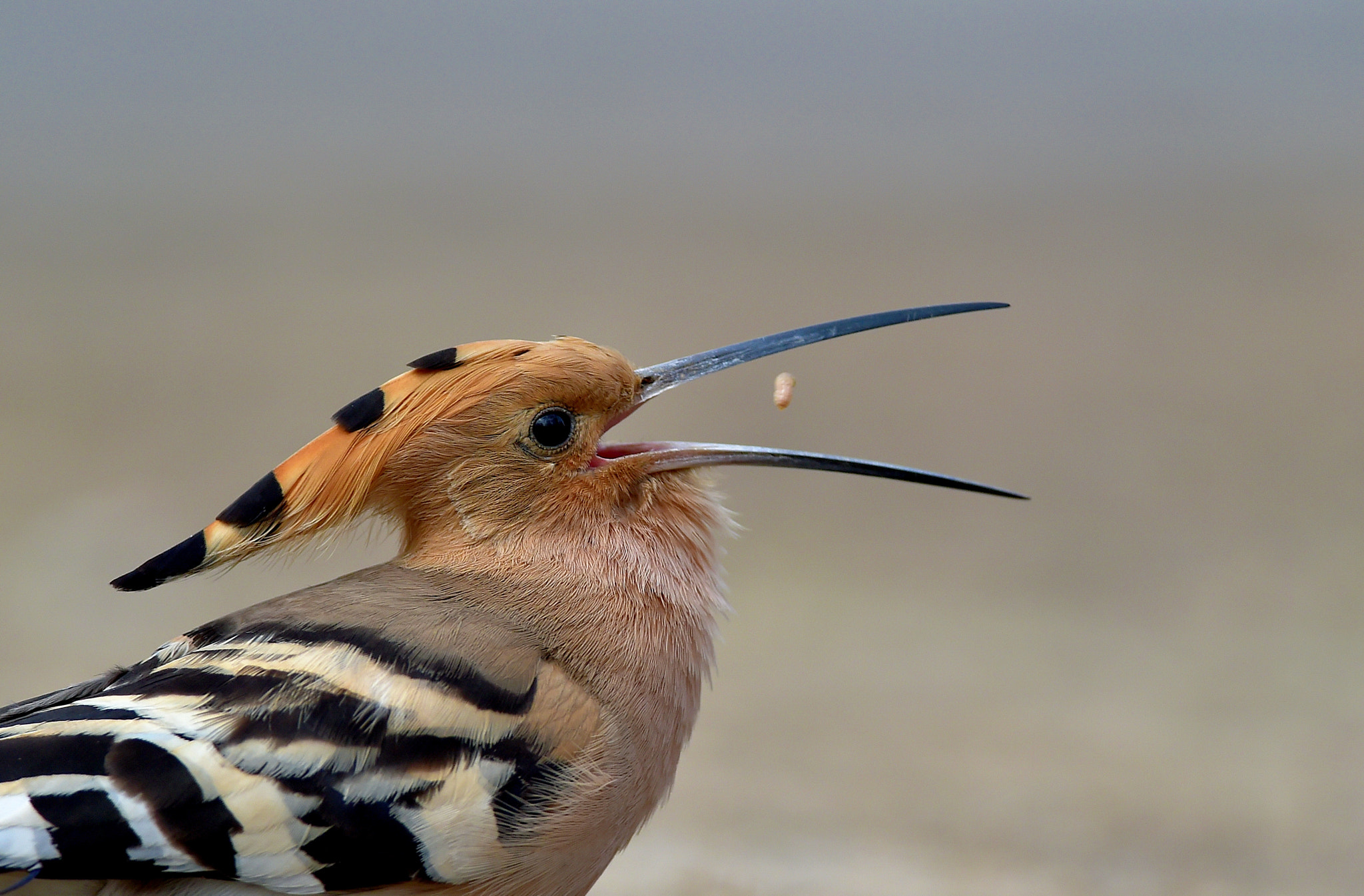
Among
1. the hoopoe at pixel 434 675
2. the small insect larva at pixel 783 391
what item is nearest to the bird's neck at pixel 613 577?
the hoopoe at pixel 434 675

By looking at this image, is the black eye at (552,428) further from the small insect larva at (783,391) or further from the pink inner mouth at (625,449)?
the small insect larva at (783,391)

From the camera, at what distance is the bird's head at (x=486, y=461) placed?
1461mm

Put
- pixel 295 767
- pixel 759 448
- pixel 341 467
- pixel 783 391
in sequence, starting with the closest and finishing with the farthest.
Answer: pixel 295 767, pixel 341 467, pixel 759 448, pixel 783 391

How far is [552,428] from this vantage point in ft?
5.10

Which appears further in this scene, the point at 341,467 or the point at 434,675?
the point at 341,467

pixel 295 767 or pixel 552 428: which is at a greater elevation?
pixel 552 428

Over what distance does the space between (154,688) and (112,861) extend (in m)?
0.20

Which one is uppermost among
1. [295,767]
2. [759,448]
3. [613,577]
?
[759,448]

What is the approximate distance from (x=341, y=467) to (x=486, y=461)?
18cm

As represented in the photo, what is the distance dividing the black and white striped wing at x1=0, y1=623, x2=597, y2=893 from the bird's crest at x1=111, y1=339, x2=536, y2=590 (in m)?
0.13

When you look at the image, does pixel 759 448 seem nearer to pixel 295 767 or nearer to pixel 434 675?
pixel 434 675

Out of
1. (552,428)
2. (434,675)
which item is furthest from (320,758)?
(552,428)

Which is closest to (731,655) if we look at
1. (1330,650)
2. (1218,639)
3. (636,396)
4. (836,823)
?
(836,823)

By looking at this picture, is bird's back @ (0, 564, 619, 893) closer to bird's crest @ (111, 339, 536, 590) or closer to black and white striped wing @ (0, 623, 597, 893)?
black and white striped wing @ (0, 623, 597, 893)
